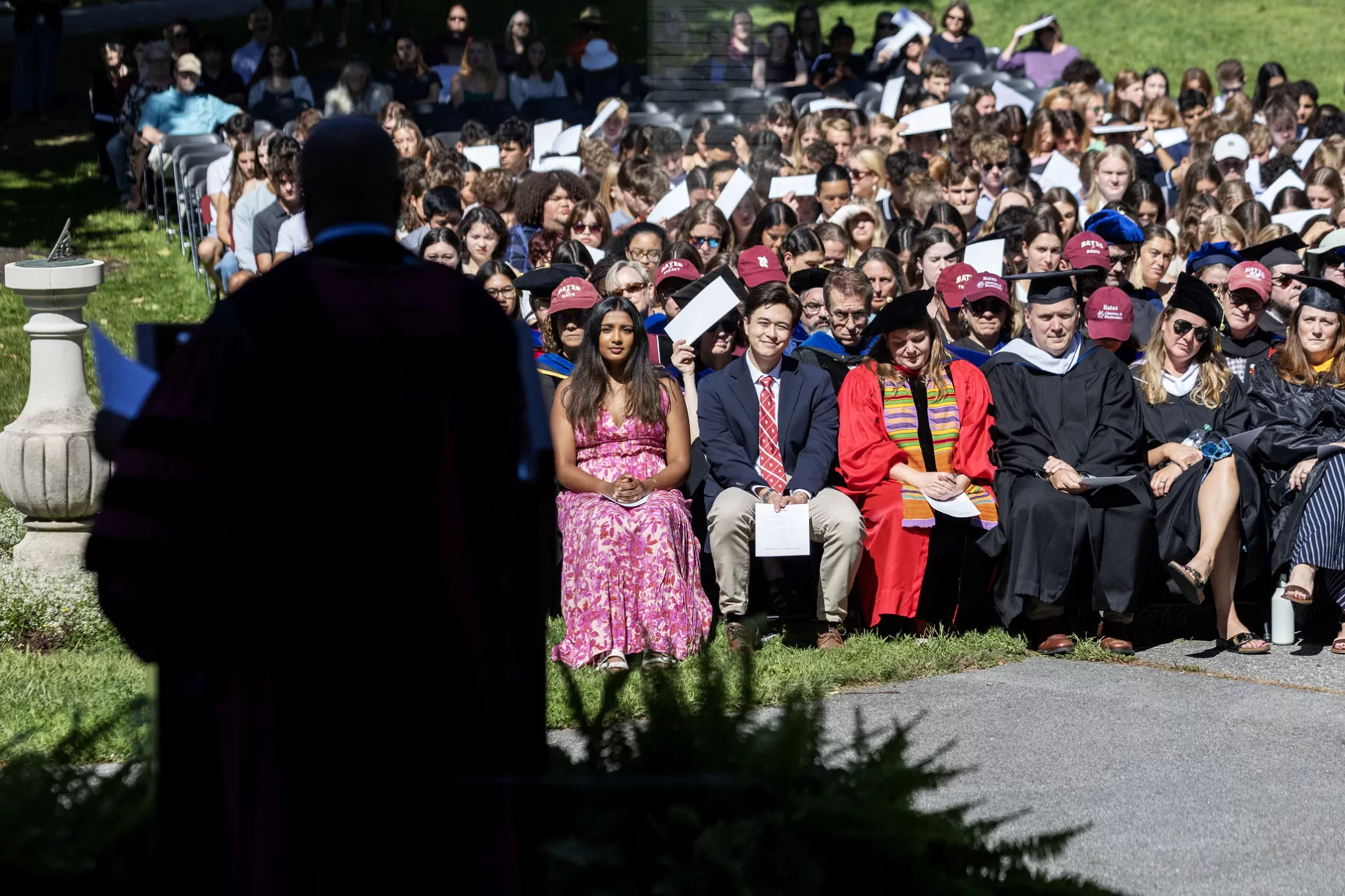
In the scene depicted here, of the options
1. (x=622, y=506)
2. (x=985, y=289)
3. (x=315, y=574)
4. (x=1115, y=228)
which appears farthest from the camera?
(x=1115, y=228)

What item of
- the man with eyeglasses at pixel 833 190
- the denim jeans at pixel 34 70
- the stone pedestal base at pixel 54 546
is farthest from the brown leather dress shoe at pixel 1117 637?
the denim jeans at pixel 34 70

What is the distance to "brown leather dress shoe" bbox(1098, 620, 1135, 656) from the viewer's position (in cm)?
736

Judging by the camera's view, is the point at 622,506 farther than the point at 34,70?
No

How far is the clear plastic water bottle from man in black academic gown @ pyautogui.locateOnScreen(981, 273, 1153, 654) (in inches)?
9.3

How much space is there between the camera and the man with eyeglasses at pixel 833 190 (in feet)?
38.9

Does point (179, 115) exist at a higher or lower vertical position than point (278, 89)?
lower

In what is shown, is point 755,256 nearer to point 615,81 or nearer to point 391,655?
point 391,655

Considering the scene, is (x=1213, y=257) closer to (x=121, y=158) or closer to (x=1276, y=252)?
(x=1276, y=252)

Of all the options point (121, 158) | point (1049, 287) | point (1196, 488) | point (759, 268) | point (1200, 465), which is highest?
point (121, 158)

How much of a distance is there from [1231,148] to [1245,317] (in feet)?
20.9

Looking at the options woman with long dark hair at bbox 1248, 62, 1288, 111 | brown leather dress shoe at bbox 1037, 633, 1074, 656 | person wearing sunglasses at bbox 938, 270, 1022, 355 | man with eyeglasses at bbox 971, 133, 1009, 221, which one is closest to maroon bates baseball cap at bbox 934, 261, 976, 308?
person wearing sunglasses at bbox 938, 270, 1022, 355

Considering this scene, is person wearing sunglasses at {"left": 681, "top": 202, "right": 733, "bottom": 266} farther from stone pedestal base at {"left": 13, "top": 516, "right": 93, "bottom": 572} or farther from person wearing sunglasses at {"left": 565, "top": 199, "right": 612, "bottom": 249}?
stone pedestal base at {"left": 13, "top": 516, "right": 93, "bottom": 572}

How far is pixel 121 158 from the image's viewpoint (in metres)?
16.6

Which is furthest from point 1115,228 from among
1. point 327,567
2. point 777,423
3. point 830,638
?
point 327,567
